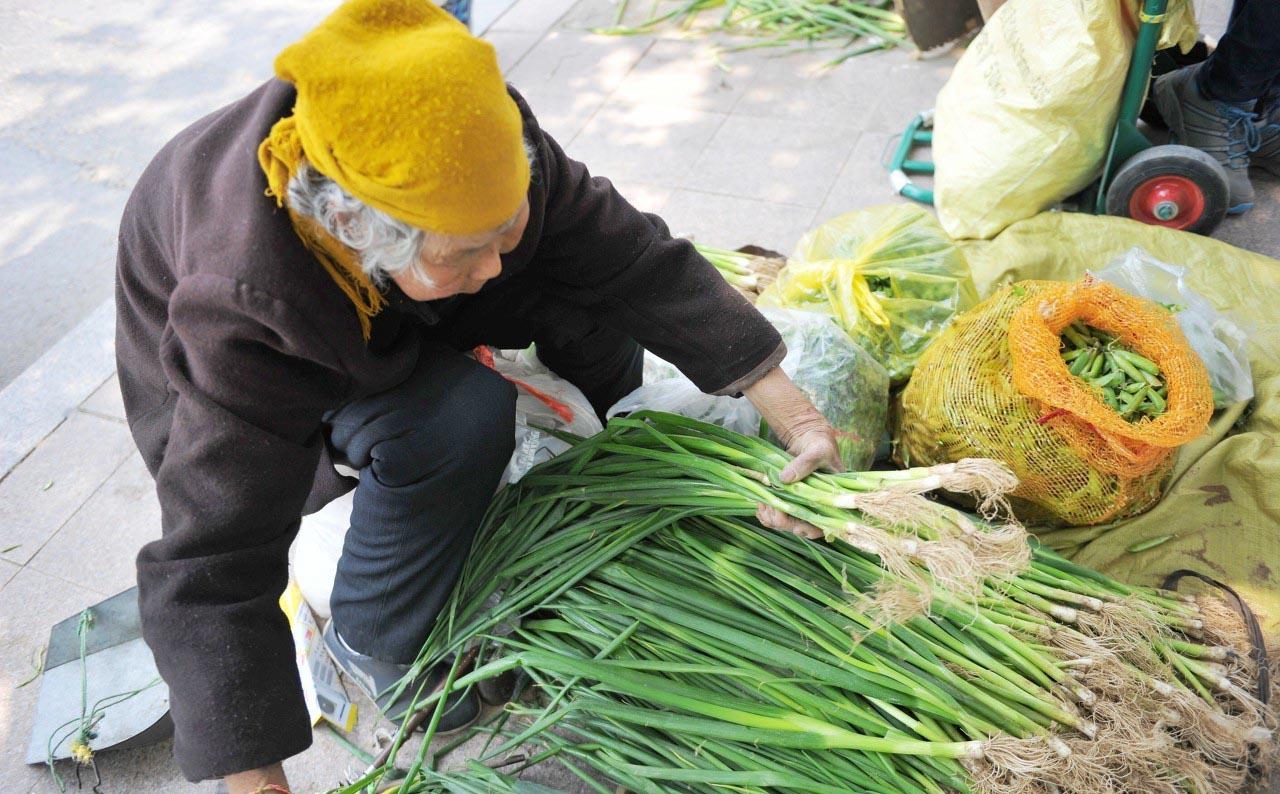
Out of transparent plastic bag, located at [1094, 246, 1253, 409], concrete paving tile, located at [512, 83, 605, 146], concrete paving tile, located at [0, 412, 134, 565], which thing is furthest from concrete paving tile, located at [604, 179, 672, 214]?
concrete paving tile, located at [0, 412, 134, 565]

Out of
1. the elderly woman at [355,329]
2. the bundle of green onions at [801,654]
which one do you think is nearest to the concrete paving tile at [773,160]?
the elderly woman at [355,329]

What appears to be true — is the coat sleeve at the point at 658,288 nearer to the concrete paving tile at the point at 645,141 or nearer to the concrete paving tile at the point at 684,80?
the concrete paving tile at the point at 645,141

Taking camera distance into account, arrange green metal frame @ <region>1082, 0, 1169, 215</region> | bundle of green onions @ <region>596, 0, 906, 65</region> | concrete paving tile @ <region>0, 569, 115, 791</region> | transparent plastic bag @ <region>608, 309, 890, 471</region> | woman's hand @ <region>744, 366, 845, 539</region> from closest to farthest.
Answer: woman's hand @ <region>744, 366, 845, 539</region>, concrete paving tile @ <region>0, 569, 115, 791</region>, transparent plastic bag @ <region>608, 309, 890, 471</region>, green metal frame @ <region>1082, 0, 1169, 215</region>, bundle of green onions @ <region>596, 0, 906, 65</region>

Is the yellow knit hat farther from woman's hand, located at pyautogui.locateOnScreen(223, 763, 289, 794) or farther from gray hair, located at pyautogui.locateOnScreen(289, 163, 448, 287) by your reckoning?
woman's hand, located at pyautogui.locateOnScreen(223, 763, 289, 794)

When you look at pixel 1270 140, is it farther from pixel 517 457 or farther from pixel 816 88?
pixel 517 457

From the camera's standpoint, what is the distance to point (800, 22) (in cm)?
362

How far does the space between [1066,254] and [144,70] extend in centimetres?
370

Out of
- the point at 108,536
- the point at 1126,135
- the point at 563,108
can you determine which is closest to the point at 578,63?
the point at 563,108

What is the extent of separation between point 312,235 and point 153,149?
2.80 m

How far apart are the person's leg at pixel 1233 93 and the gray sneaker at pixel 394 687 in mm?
2245

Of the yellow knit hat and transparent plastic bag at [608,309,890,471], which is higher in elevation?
the yellow knit hat

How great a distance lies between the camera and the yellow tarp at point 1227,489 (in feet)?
5.54

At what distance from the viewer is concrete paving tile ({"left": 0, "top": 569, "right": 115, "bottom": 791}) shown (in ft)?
5.80

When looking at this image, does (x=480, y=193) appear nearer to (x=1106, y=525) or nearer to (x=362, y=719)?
(x=362, y=719)
